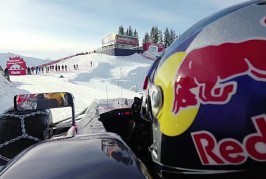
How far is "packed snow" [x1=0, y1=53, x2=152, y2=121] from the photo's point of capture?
774 inches

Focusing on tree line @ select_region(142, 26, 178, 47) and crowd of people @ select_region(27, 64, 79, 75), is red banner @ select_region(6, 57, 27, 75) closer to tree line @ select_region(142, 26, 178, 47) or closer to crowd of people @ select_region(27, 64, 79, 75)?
crowd of people @ select_region(27, 64, 79, 75)

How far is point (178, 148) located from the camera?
2.12m

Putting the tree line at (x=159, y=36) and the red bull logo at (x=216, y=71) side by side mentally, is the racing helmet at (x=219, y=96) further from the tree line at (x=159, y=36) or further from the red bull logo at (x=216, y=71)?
the tree line at (x=159, y=36)

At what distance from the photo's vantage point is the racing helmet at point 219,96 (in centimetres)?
190

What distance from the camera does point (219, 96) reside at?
194 centimetres

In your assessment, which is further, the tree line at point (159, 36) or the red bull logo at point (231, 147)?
the tree line at point (159, 36)

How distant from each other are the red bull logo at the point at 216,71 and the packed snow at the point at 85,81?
33.6ft

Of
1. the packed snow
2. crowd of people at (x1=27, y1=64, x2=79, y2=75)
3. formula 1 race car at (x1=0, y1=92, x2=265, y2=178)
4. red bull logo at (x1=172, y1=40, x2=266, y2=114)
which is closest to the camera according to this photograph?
formula 1 race car at (x1=0, y1=92, x2=265, y2=178)

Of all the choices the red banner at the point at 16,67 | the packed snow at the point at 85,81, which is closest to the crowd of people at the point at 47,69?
the packed snow at the point at 85,81

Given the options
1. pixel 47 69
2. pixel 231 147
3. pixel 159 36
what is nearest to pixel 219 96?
pixel 231 147

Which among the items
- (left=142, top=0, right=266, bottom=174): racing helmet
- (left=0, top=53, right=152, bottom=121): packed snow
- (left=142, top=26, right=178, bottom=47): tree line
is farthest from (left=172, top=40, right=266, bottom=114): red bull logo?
(left=142, top=26, right=178, bottom=47): tree line

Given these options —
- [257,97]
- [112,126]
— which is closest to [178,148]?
[257,97]

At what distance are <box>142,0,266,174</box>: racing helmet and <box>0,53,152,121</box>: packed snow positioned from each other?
10160mm

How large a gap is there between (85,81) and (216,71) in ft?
111
